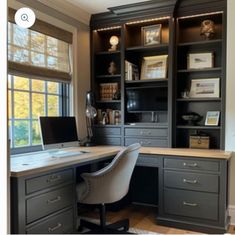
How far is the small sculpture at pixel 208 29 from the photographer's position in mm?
3275

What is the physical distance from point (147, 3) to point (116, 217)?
8.62 ft

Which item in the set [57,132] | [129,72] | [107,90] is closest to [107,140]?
[107,90]

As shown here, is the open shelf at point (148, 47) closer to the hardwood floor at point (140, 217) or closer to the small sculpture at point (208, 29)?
the small sculpture at point (208, 29)

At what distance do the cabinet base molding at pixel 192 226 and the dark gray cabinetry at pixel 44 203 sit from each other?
1049 millimetres

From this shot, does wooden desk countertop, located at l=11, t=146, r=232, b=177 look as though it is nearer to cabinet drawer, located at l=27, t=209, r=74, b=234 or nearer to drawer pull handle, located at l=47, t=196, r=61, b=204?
drawer pull handle, located at l=47, t=196, r=61, b=204

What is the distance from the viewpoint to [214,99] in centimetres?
325

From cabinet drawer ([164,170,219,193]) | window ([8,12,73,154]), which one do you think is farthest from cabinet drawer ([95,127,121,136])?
cabinet drawer ([164,170,219,193])

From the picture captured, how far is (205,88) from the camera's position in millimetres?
3400

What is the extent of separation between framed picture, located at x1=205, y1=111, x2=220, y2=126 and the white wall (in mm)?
166

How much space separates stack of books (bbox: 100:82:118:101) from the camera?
3896mm

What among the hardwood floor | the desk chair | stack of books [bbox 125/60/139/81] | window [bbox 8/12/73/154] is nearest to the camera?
the desk chair

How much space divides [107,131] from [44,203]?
173 cm

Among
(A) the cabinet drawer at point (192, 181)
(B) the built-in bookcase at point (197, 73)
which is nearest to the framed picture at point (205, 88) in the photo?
(B) the built-in bookcase at point (197, 73)

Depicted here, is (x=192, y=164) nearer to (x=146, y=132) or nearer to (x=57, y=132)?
(x=146, y=132)
